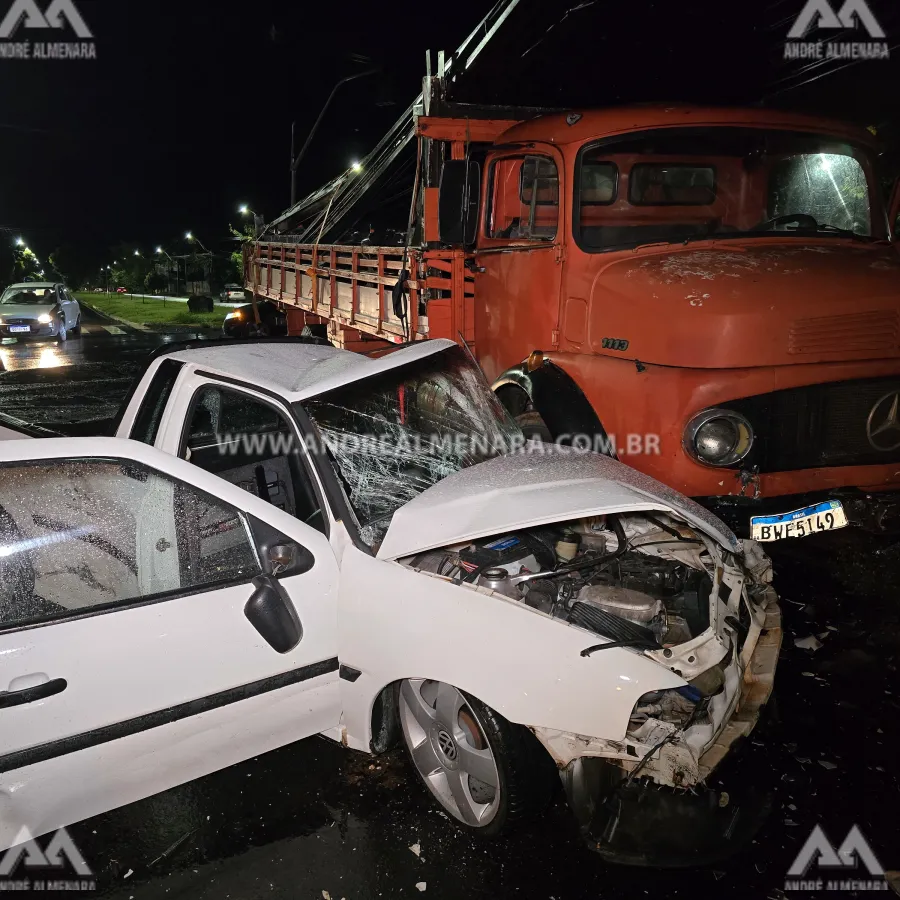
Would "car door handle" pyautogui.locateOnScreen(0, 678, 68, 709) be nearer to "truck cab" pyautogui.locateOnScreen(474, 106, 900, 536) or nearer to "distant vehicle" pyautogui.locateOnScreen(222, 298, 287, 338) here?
"truck cab" pyautogui.locateOnScreen(474, 106, 900, 536)

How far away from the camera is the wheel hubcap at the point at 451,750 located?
251 cm

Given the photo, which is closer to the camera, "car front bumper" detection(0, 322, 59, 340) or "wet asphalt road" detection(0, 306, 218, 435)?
"wet asphalt road" detection(0, 306, 218, 435)

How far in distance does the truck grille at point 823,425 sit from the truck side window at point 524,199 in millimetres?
1858

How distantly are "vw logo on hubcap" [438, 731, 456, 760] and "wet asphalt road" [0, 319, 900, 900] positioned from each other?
0.29 metres

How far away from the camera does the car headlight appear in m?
3.68

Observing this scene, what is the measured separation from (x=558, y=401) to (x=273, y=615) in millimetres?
2515

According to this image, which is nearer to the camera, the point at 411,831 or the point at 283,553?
the point at 283,553

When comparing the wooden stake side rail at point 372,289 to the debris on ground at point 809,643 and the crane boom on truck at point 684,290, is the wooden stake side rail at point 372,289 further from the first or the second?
the debris on ground at point 809,643

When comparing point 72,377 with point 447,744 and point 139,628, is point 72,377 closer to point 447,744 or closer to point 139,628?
point 139,628

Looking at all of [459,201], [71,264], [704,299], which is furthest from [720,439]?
[71,264]

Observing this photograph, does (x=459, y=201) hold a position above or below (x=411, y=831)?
above

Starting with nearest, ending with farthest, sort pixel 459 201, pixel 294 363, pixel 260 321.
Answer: pixel 294 363, pixel 459 201, pixel 260 321

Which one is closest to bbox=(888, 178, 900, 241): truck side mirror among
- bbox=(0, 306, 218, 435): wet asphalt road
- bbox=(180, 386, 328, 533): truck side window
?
bbox=(180, 386, 328, 533): truck side window

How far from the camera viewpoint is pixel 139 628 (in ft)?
7.66
